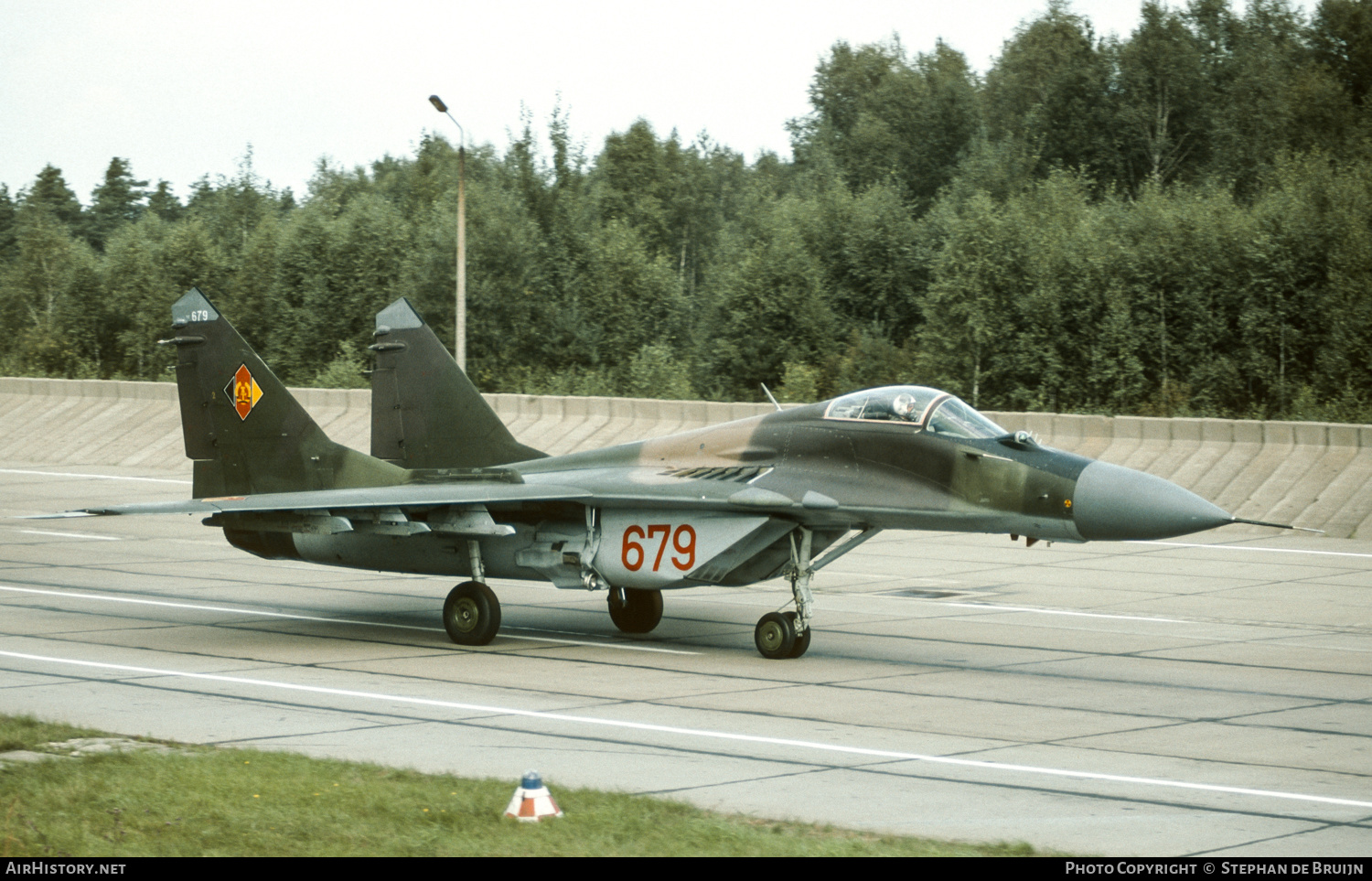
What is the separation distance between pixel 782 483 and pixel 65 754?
708 cm

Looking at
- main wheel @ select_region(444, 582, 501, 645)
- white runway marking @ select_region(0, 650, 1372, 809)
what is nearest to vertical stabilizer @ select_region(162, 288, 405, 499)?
main wheel @ select_region(444, 582, 501, 645)

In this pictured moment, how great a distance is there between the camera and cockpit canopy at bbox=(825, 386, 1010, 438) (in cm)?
1428

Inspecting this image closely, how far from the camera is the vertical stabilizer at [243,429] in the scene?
17062 millimetres

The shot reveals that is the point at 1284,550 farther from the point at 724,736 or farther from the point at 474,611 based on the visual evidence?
the point at 724,736

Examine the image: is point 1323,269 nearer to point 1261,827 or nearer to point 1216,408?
point 1216,408

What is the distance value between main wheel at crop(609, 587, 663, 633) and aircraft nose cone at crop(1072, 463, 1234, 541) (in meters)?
5.24

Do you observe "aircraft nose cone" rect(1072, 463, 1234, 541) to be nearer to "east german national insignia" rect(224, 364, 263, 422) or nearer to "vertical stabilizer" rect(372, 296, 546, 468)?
"vertical stabilizer" rect(372, 296, 546, 468)

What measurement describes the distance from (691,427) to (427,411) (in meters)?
15.7

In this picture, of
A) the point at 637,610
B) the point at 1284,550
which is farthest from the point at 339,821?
the point at 1284,550

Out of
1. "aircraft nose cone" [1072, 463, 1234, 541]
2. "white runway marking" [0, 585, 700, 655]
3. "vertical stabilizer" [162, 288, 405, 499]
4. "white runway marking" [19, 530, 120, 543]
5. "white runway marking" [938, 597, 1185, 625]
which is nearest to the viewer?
"aircraft nose cone" [1072, 463, 1234, 541]

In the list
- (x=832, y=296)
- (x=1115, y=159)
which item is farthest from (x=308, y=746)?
(x=1115, y=159)

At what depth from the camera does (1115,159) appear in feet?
200

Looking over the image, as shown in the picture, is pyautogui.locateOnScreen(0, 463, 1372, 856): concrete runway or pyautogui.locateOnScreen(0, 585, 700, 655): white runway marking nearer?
pyautogui.locateOnScreen(0, 463, 1372, 856): concrete runway

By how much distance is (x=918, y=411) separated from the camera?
14461 millimetres
